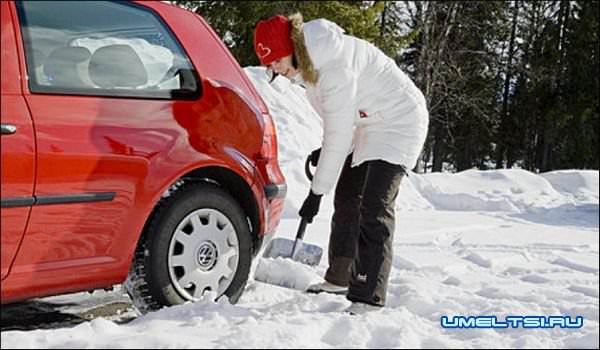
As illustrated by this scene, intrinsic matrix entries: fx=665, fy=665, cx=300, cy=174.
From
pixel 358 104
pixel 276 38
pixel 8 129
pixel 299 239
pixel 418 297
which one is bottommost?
pixel 418 297

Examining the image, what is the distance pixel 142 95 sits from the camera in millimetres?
3191

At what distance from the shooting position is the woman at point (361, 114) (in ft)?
11.2

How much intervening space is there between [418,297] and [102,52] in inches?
84.7

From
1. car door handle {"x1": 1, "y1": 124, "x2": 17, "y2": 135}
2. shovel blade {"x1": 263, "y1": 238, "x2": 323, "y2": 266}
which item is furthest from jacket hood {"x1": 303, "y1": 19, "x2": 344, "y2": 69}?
shovel blade {"x1": 263, "y1": 238, "x2": 323, "y2": 266}

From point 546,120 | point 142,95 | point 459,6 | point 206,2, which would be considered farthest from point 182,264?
point 546,120

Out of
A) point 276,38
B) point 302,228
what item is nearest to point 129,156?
point 276,38

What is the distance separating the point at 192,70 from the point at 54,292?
1.31 meters

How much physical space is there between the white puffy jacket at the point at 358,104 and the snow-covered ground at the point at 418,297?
→ 817 millimetres

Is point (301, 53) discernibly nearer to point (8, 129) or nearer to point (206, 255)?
point (206, 255)

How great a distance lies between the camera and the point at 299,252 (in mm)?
4652

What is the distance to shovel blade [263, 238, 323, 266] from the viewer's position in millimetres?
4668

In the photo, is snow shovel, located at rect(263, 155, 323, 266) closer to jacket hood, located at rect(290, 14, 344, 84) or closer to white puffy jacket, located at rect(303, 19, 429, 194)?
white puffy jacket, located at rect(303, 19, 429, 194)

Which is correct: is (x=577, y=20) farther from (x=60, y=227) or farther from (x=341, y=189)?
(x=60, y=227)

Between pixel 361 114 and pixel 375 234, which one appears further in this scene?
pixel 361 114
